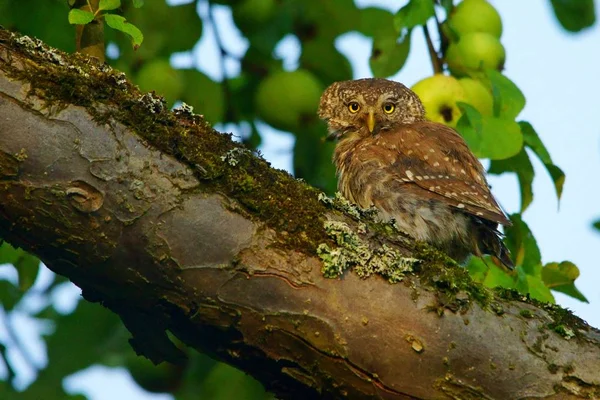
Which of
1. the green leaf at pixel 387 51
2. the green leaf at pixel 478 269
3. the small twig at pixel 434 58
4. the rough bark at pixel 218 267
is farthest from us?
the small twig at pixel 434 58

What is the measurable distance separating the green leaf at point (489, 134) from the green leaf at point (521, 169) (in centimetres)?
31

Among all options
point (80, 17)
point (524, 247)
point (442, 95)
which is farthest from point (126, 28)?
point (524, 247)

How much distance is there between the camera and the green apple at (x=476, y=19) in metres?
4.05

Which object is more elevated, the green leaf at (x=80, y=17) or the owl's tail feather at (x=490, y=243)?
the owl's tail feather at (x=490, y=243)

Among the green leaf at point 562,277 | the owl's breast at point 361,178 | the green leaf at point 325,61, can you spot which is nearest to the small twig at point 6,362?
the owl's breast at point 361,178

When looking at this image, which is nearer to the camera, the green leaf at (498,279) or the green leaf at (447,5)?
the green leaf at (498,279)

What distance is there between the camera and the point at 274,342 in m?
2.51

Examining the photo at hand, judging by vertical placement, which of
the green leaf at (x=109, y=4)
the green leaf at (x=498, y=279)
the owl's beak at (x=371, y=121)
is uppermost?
the owl's beak at (x=371, y=121)

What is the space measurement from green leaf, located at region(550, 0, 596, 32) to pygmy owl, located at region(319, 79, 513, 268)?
78 centimetres

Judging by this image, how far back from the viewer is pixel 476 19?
4.05 m

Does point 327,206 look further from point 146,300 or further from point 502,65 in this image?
point 502,65

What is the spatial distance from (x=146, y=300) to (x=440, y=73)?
80.7 inches

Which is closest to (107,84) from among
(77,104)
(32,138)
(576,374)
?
(77,104)

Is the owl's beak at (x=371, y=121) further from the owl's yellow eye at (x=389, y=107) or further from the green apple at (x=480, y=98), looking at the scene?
the green apple at (x=480, y=98)
